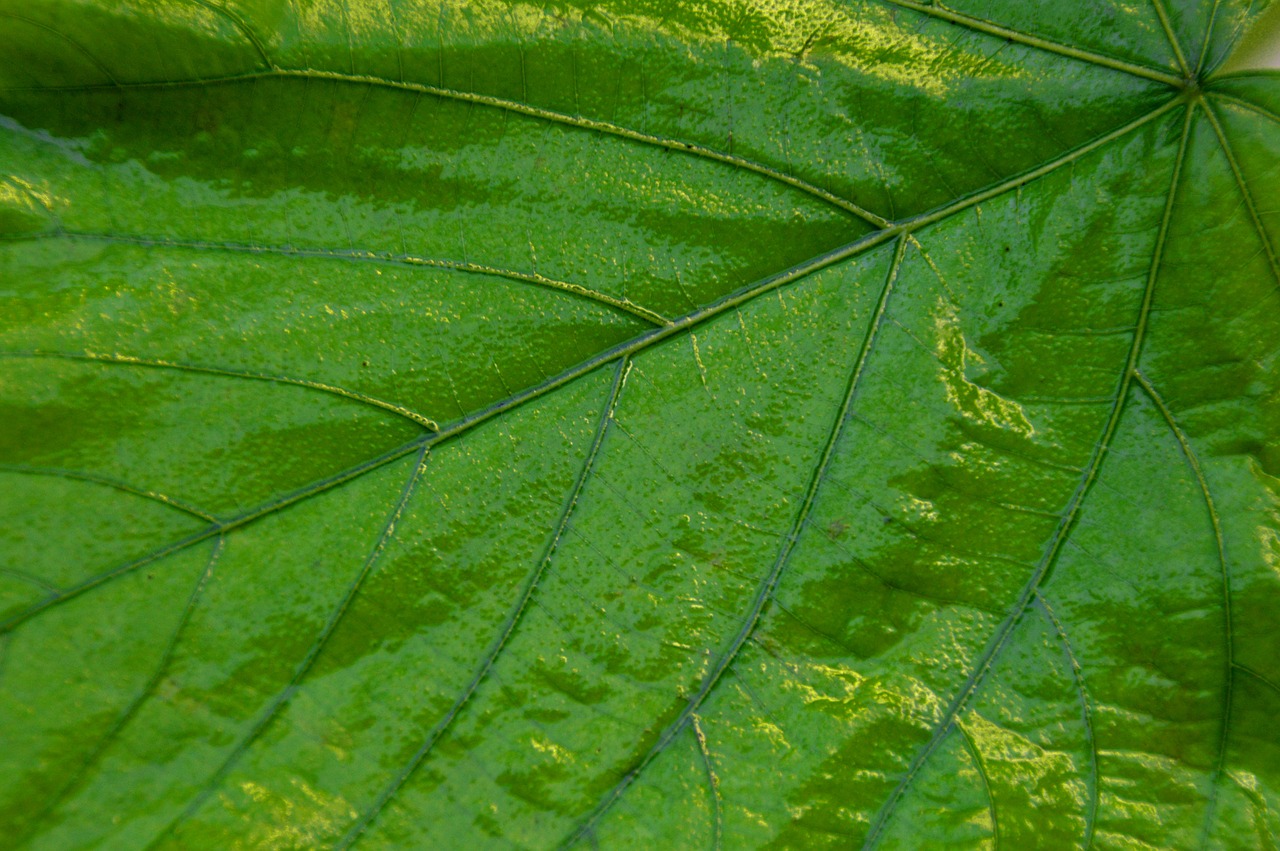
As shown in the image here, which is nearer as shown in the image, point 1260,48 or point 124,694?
point 124,694

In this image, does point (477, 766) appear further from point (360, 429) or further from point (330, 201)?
point (330, 201)

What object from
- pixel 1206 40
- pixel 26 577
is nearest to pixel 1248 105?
pixel 1206 40

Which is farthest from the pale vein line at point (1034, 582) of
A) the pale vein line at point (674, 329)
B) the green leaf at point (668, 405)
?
the pale vein line at point (674, 329)

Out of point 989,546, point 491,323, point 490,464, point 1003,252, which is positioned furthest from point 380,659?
point 1003,252

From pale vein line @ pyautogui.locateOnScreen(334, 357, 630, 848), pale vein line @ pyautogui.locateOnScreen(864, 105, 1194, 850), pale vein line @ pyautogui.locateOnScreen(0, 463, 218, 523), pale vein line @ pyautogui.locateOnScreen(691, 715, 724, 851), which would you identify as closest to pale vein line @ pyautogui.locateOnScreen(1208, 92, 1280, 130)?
pale vein line @ pyautogui.locateOnScreen(864, 105, 1194, 850)

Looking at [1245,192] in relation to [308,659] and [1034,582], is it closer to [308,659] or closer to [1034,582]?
[1034,582]

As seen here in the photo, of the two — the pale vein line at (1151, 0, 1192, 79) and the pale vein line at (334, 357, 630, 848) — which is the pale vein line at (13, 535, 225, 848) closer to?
the pale vein line at (334, 357, 630, 848)
